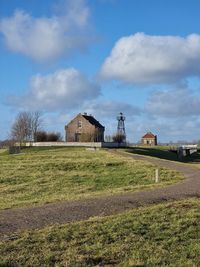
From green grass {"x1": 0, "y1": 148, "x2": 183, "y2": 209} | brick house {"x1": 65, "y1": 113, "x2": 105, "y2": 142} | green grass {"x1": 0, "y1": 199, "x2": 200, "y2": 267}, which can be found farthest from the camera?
brick house {"x1": 65, "y1": 113, "x2": 105, "y2": 142}

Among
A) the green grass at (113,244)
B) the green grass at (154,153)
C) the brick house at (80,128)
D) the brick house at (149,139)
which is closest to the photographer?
the green grass at (113,244)

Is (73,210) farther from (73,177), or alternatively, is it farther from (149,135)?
(149,135)

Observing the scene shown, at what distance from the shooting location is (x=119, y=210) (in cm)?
1181

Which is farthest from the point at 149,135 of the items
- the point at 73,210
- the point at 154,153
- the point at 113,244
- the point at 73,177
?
the point at 113,244

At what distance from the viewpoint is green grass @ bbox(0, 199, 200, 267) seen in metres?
6.91

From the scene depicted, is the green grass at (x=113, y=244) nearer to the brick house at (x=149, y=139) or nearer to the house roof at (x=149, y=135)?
the brick house at (x=149, y=139)

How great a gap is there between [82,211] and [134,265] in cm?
483

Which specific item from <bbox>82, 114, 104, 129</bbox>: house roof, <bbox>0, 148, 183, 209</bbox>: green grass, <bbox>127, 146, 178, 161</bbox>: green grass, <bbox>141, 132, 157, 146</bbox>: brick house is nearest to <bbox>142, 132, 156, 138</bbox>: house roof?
<bbox>141, 132, 157, 146</bbox>: brick house

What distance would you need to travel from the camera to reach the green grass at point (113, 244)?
22.7ft

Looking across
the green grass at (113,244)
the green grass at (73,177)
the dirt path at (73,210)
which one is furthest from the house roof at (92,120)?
the green grass at (113,244)

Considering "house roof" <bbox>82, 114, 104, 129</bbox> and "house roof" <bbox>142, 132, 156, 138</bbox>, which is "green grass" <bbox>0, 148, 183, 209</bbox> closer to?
"house roof" <bbox>82, 114, 104, 129</bbox>

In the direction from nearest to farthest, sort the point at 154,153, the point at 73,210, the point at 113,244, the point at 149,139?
1. the point at 113,244
2. the point at 73,210
3. the point at 154,153
4. the point at 149,139

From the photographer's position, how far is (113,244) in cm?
791

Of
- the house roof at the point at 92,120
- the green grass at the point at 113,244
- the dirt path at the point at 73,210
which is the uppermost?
the house roof at the point at 92,120
